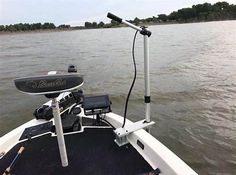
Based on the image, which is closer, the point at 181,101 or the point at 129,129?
the point at 129,129

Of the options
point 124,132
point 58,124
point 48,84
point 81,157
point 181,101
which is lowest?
point 181,101

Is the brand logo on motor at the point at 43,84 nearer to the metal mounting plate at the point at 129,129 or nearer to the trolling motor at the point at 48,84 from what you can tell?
the trolling motor at the point at 48,84

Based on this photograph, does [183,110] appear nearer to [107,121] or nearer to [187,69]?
[107,121]

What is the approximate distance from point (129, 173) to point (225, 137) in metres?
2.96

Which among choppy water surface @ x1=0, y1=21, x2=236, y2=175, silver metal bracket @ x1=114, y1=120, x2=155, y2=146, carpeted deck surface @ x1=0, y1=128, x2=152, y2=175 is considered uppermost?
silver metal bracket @ x1=114, y1=120, x2=155, y2=146

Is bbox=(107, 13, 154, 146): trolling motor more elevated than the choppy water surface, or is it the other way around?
bbox=(107, 13, 154, 146): trolling motor

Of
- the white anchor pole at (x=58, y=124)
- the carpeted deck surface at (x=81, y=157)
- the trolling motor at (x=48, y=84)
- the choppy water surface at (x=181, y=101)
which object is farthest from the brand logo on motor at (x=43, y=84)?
the choppy water surface at (x=181, y=101)

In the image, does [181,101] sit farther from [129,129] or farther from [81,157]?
[81,157]

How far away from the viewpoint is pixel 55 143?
107 inches

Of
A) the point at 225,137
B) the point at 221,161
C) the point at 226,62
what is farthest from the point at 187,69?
the point at 221,161

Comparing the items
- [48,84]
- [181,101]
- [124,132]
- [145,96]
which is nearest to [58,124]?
[48,84]

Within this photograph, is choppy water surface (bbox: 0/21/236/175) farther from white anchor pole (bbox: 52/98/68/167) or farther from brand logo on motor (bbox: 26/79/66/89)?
brand logo on motor (bbox: 26/79/66/89)

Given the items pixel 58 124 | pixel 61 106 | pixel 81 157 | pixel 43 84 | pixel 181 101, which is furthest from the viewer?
pixel 181 101

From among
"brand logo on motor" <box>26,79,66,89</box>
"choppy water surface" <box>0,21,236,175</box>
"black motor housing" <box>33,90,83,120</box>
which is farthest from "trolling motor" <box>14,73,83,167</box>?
"choppy water surface" <box>0,21,236,175</box>
